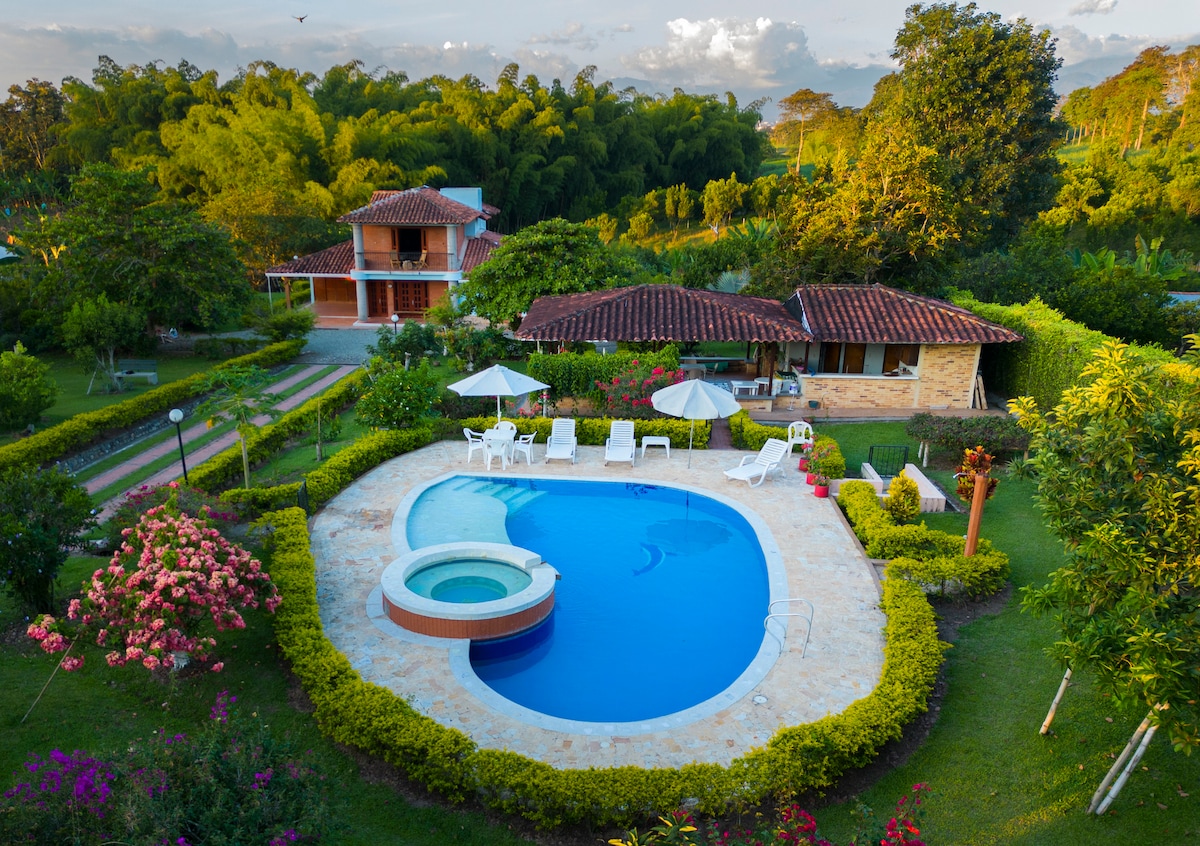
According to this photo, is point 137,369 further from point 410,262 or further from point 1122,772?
point 1122,772

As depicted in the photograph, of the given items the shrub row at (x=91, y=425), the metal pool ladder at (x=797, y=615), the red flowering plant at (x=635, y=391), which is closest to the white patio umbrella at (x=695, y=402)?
the red flowering plant at (x=635, y=391)

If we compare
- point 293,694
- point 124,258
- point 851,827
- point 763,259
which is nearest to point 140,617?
point 293,694

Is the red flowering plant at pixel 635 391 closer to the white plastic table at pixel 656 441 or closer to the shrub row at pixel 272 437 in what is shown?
the white plastic table at pixel 656 441

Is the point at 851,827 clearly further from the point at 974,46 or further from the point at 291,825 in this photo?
the point at 974,46

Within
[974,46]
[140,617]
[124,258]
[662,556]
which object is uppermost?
[974,46]

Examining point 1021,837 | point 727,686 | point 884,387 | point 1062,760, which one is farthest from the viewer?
point 884,387

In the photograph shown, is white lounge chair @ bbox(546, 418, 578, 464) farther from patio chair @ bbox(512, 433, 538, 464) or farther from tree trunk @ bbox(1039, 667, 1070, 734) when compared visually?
tree trunk @ bbox(1039, 667, 1070, 734)
